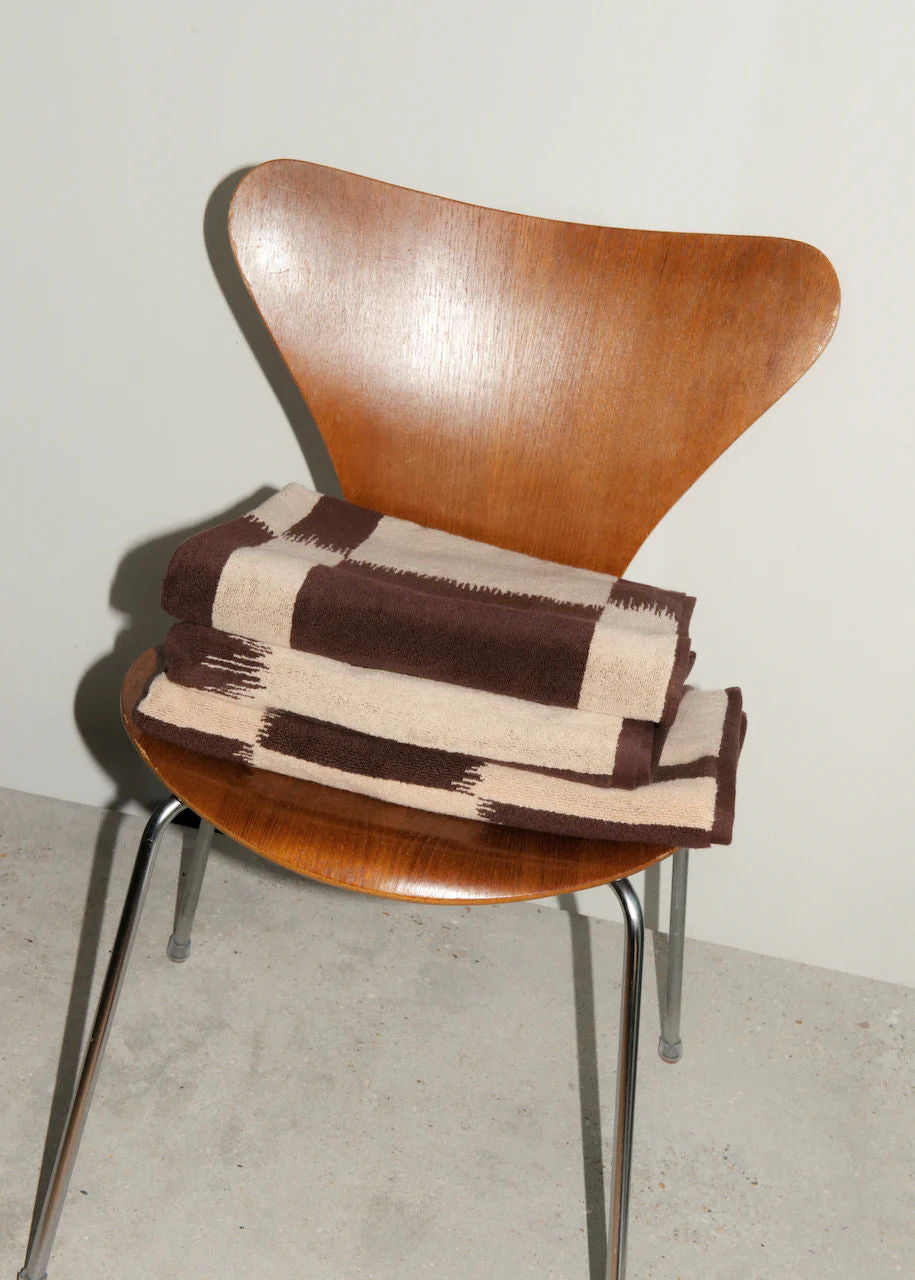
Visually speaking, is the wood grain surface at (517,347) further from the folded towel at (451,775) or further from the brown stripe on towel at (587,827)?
the brown stripe on towel at (587,827)

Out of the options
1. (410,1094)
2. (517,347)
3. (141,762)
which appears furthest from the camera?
(141,762)

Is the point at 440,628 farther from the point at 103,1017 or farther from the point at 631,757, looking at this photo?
the point at 103,1017

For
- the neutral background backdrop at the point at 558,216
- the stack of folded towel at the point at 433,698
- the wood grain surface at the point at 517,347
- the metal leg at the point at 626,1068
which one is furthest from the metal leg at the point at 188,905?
the metal leg at the point at 626,1068

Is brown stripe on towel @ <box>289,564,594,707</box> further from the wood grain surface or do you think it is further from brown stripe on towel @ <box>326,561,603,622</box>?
the wood grain surface

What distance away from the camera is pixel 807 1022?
1201 mm

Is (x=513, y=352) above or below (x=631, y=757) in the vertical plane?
above

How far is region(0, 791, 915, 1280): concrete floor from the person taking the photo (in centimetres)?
94

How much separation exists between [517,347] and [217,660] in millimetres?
360

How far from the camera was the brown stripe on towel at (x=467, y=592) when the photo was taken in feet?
2.60

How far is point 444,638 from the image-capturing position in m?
0.71

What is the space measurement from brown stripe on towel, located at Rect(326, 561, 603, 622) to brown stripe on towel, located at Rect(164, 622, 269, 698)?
0.30 ft

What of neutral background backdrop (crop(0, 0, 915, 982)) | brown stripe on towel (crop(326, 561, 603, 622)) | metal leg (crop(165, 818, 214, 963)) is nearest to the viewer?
brown stripe on towel (crop(326, 561, 603, 622))

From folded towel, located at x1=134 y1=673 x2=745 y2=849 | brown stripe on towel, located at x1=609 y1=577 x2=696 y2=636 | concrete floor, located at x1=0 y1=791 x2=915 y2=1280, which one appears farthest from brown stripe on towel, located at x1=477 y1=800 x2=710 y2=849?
concrete floor, located at x1=0 y1=791 x2=915 y2=1280

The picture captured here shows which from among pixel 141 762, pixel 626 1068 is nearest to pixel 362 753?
pixel 626 1068
